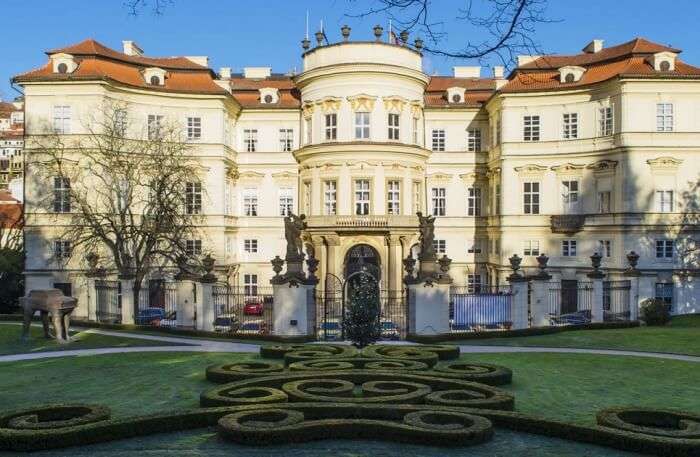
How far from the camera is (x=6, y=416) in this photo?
11.0 m

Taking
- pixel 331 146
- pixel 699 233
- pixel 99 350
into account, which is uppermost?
pixel 331 146

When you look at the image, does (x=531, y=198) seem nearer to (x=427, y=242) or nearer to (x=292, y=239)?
(x=427, y=242)

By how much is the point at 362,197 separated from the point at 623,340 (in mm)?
20344

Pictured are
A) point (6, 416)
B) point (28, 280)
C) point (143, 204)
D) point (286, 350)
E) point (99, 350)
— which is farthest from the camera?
point (143, 204)

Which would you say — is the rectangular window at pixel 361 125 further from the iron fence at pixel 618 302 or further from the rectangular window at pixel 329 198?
the iron fence at pixel 618 302

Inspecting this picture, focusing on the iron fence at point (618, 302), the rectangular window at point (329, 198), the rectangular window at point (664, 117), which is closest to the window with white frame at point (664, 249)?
the rectangular window at point (664, 117)

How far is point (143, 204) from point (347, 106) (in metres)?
14.2

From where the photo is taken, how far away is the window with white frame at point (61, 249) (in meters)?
37.2

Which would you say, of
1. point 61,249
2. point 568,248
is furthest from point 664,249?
point 61,249

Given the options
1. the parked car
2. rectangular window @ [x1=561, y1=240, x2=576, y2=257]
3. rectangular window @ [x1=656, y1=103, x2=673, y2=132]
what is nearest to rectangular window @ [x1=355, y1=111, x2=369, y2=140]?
rectangular window @ [x1=561, y1=240, x2=576, y2=257]

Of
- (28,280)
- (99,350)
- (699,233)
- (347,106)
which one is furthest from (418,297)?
(28,280)

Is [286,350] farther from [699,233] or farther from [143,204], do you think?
[699,233]

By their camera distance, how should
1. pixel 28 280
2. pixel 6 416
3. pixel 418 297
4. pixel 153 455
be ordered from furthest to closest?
pixel 28 280 < pixel 418 297 < pixel 6 416 < pixel 153 455

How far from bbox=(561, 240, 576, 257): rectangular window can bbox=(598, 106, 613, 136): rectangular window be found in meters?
6.93
